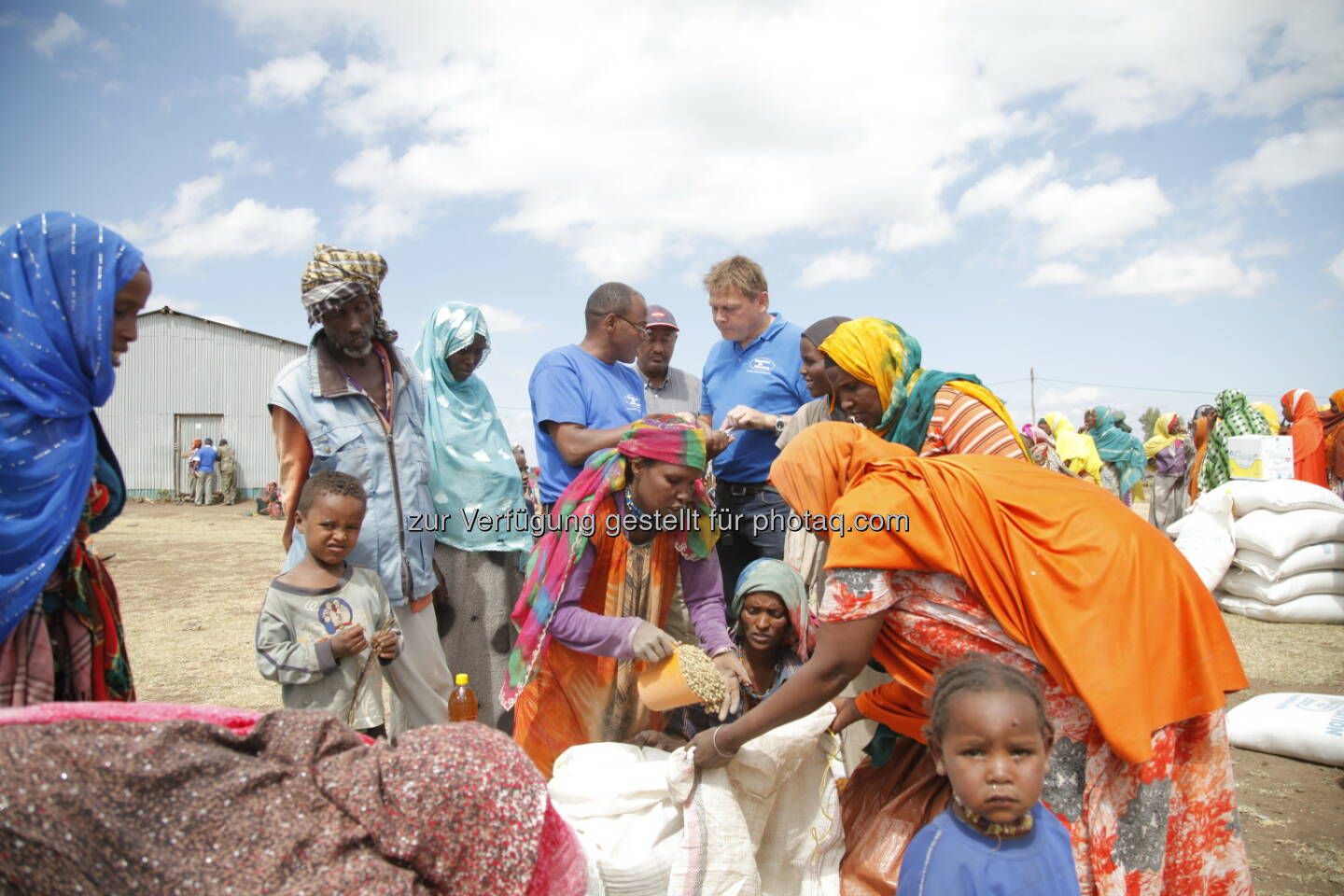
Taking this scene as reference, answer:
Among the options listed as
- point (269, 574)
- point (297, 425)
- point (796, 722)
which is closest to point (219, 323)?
point (269, 574)

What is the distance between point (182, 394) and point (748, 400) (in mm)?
24638

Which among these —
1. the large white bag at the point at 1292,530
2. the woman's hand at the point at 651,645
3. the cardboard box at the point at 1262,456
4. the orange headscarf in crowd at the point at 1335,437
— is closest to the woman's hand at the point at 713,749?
the woman's hand at the point at 651,645

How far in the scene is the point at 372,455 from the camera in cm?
338

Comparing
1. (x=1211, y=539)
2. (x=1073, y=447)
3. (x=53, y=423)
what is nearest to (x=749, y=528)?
(x=53, y=423)

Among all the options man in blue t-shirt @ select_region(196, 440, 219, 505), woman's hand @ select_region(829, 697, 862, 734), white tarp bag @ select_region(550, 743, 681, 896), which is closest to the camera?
white tarp bag @ select_region(550, 743, 681, 896)

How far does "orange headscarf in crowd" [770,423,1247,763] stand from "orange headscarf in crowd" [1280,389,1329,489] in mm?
8205

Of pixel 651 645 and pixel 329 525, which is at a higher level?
pixel 329 525

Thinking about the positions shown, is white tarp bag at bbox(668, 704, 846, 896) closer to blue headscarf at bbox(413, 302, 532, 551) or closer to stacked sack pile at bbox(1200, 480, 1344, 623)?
blue headscarf at bbox(413, 302, 532, 551)

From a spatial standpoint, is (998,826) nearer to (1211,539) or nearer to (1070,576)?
(1070,576)

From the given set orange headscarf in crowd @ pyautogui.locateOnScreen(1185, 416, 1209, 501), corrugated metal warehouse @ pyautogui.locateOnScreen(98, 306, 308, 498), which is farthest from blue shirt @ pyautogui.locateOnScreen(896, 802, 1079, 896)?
corrugated metal warehouse @ pyautogui.locateOnScreen(98, 306, 308, 498)

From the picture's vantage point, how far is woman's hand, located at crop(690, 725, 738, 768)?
2.39 meters

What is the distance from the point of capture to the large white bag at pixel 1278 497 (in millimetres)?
7688

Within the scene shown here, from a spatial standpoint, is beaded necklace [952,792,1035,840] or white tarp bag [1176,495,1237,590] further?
white tarp bag [1176,495,1237,590]

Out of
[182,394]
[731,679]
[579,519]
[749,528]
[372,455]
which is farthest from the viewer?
[182,394]
